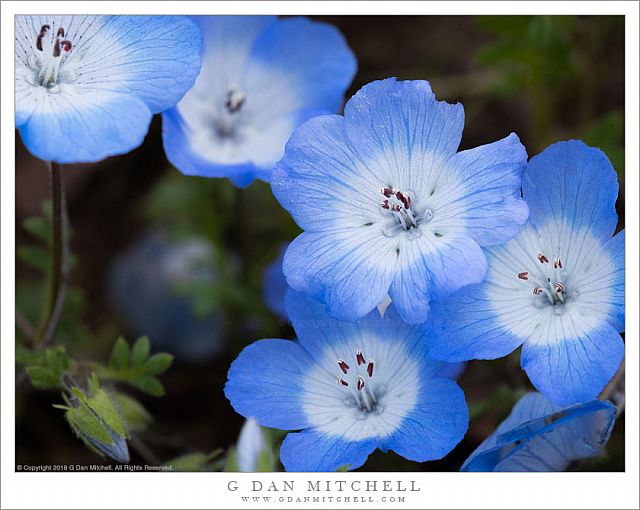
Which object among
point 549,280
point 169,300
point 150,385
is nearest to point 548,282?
point 549,280

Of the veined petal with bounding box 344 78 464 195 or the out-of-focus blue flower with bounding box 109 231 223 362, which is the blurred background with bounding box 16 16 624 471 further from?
the veined petal with bounding box 344 78 464 195

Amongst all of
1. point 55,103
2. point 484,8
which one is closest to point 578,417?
point 484,8

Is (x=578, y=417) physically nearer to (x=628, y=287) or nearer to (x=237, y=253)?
(x=628, y=287)

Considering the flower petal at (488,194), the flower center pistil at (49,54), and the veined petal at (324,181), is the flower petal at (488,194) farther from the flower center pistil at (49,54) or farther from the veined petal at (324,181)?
the flower center pistil at (49,54)

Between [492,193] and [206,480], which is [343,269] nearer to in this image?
[492,193]

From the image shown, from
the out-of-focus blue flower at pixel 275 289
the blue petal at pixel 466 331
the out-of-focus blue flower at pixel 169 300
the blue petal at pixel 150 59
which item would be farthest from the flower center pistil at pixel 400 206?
the out-of-focus blue flower at pixel 169 300
